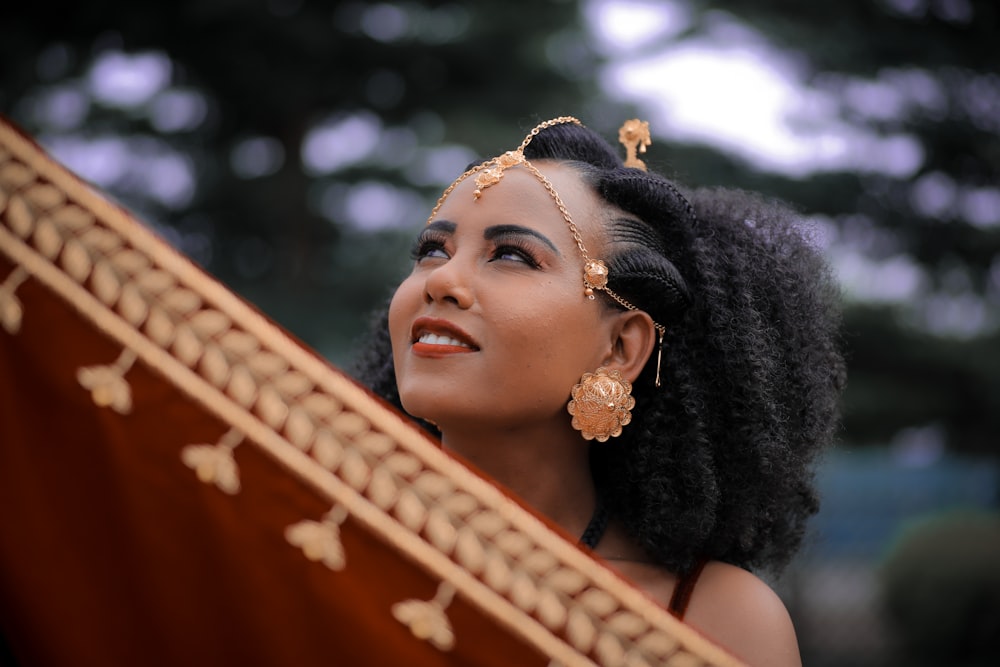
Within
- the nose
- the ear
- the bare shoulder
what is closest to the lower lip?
the nose

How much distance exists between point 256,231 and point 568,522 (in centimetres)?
776

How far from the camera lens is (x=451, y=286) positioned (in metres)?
2.33

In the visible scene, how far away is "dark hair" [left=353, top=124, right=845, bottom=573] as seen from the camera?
2594 millimetres

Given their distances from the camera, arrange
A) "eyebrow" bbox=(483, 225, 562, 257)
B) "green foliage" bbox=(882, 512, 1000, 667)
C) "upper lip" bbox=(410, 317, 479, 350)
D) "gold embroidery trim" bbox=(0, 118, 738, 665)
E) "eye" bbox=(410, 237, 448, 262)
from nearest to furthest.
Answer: "gold embroidery trim" bbox=(0, 118, 738, 665) < "upper lip" bbox=(410, 317, 479, 350) < "eyebrow" bbox=(483, 225, 562, 257) < "eye" bbox=(410, 237, 448, 262) < "green foliage" bbox=(882, 512, 1000, 667)

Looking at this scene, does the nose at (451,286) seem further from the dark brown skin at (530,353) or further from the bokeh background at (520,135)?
the bokeh background at (520,135)

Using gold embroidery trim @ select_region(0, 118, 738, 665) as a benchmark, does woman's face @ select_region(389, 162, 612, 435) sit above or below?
above

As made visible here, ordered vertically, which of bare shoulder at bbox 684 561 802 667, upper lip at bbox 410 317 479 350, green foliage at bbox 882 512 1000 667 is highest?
green foliage at bbox 882 512 1000 667

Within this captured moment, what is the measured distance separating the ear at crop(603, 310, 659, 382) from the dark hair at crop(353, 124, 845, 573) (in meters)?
0.04

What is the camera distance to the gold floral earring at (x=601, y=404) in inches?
97.7

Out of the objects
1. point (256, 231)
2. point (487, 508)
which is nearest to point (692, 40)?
point (256, 231)

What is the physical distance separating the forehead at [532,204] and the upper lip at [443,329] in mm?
320

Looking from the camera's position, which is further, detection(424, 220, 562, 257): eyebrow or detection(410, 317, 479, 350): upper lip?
detection(424, 220, 562, 257): eyebrow

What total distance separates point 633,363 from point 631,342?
0.19ft

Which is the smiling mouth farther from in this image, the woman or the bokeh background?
the bokeh background
